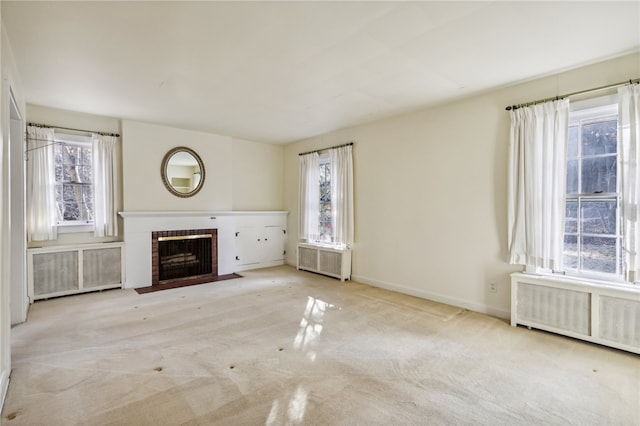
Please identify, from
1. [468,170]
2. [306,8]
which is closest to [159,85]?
[306,8]

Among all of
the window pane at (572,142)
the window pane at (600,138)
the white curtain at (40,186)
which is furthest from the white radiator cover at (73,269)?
the window pane at (600,138)

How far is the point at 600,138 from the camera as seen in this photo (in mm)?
3082

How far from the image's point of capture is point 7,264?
2305 mm

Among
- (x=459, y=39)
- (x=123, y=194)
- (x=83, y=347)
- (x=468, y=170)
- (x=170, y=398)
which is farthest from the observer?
(x=123, y=194)

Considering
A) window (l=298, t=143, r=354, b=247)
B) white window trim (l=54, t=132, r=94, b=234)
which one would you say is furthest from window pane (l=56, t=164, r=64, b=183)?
window (l=298, t=143, r=354, b=247)

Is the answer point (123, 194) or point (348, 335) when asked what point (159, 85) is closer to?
point (123, 194)

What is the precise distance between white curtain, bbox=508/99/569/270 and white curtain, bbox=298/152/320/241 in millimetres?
3452

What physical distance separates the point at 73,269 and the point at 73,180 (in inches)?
53.4

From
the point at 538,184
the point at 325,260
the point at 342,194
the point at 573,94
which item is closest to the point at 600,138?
the point at 573,94

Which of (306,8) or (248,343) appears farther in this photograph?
(248,343)

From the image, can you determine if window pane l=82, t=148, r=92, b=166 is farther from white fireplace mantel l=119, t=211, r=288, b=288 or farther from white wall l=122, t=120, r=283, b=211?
white fireplace mantel l=119, t=211, r=288, b=288

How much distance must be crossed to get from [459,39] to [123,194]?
5178mm

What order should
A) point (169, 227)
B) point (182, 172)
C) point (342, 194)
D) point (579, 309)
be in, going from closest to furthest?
point (579, 309) → point (169, 227) → point (342, 194) → point (182, 172)

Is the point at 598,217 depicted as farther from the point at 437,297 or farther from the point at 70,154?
the point at 70,154
